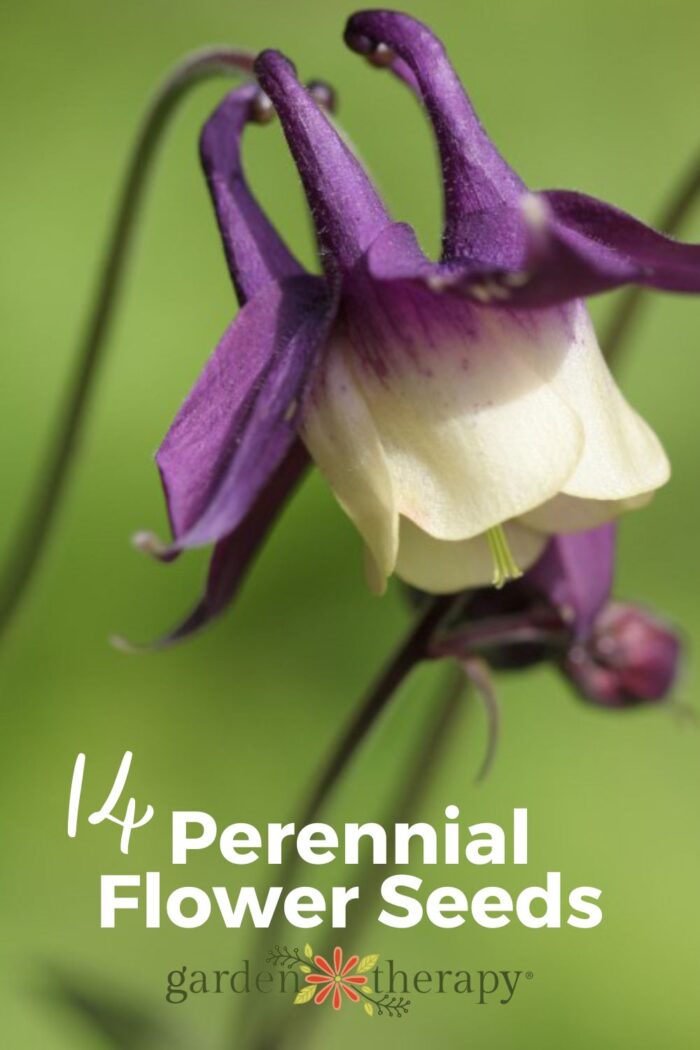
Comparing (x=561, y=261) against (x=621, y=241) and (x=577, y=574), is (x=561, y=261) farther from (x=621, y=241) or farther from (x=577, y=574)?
(x=577, y=574)

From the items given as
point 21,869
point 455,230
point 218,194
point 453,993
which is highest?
point 455,230

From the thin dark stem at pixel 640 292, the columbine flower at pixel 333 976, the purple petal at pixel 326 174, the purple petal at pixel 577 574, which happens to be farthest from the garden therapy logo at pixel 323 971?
the purple petal at pixel 326 174

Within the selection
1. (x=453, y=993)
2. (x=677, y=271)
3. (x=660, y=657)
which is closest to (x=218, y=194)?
(x=677, y=271)

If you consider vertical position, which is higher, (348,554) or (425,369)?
(425,369)

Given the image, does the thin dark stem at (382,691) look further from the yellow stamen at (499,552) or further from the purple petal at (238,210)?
the purple petal at (238,210)

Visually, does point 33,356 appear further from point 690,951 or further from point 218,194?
point 218,194

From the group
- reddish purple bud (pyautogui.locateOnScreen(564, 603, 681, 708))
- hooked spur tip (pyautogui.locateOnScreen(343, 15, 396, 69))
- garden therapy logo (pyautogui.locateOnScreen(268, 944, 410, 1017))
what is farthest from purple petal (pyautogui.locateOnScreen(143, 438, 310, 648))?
garden therapy logo (pyautogui.locateOnScreen(268, 944, 410, 1017))
